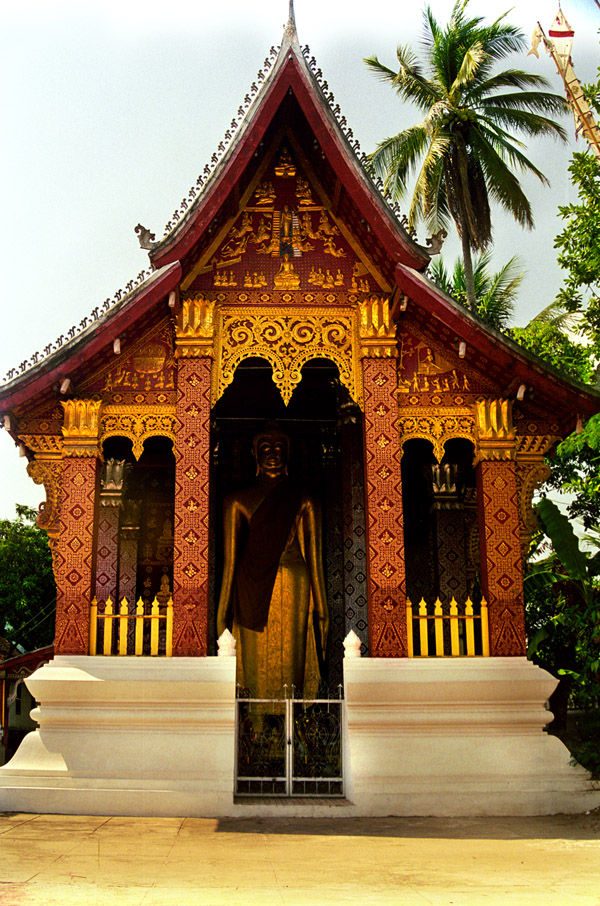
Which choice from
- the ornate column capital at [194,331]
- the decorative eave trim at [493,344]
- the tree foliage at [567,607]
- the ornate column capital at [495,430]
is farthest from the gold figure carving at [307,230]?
the tree foliage at [567,607]

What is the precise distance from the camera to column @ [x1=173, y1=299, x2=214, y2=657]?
28.9 ft

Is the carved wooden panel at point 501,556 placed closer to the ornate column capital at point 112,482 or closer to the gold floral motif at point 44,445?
the gold floral motif at point 44,445

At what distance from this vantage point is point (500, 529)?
30.3 feet

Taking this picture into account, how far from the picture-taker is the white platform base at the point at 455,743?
8.28 m

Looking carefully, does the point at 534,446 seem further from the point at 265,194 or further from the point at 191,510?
the point at 265,194

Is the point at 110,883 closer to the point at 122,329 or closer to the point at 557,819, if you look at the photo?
the point at 557,819

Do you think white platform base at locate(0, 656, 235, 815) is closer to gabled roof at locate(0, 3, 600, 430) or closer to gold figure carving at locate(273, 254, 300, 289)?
gabled roof at locate(0, 3, 600, 430)

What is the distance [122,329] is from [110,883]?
5.14m

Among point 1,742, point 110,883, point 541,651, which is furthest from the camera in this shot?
point 1,742

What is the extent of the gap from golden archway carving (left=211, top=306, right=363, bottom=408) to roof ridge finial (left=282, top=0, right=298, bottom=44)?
258 centimetres

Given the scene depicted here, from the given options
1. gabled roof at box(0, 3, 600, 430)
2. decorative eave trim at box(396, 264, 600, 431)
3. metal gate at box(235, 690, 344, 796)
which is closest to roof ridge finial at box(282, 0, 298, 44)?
gabled roof at box(0, 3, 600, 430)

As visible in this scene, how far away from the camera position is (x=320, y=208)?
396 inches

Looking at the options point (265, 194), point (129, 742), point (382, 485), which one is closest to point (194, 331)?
point (265, 194)

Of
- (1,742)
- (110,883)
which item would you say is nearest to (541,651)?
(1,742)
